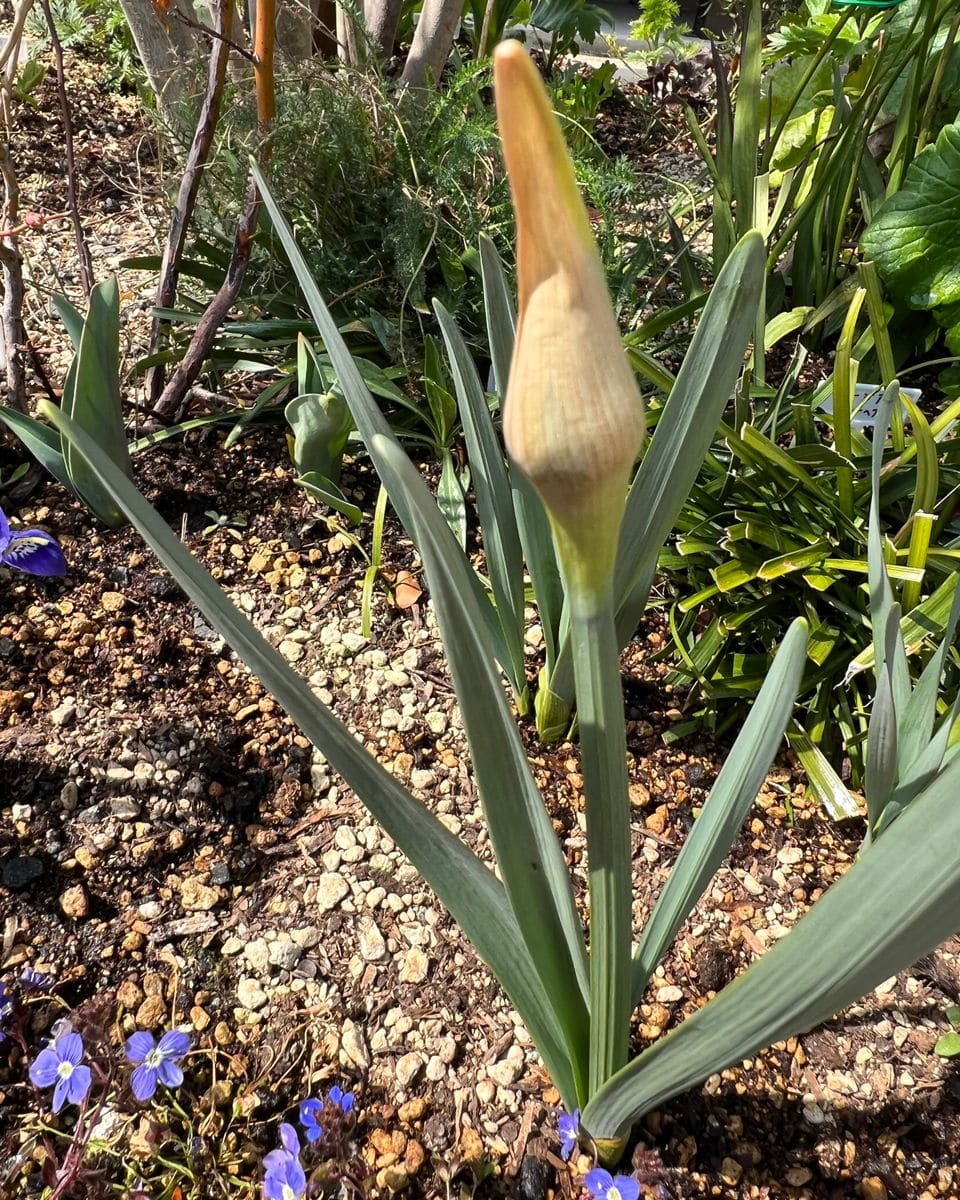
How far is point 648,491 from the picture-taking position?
787 mm

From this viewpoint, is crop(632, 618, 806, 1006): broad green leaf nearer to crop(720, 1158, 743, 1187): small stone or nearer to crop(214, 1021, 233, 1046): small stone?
crop(720, 1158, 743, 1187): small stone

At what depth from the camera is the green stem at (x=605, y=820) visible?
0.43m

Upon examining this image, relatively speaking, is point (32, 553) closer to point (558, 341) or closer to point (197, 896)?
point (197, 896)

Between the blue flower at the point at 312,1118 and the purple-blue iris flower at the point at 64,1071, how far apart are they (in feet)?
0.57

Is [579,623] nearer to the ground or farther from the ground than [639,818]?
farther from the ground

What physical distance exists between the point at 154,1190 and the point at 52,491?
96cm

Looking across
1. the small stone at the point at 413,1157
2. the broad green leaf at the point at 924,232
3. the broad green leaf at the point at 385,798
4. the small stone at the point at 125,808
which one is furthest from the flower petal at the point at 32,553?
the broad green leaf at the point at 924,232

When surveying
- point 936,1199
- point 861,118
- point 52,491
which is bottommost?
point 936,1199

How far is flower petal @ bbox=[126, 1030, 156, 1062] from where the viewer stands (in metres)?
0.72

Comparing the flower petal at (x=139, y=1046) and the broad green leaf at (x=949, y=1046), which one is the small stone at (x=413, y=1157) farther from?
the broad green leaf at (x=949, y=1046)

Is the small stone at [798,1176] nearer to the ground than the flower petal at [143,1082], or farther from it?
nearer to the ground

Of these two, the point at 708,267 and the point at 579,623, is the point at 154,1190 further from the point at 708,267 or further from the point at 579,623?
the point at 708,267

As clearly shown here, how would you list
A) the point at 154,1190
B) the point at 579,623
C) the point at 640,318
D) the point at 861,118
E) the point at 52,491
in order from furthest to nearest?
the point at 640,318
the point at 861,118
the point at 52,491
the point at 154,1190
the point at 579,623

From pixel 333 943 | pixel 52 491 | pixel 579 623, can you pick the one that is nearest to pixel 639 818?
pixel 333 943
